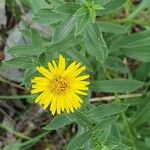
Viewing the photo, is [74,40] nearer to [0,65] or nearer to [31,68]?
[31,68]

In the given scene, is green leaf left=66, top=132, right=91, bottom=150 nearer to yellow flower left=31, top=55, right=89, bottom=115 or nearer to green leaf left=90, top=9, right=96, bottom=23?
yellow flower left=31, top=55, right=89, bottom=115

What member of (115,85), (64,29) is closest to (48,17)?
(64,29)

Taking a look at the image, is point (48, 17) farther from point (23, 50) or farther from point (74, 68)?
point (74, 68)

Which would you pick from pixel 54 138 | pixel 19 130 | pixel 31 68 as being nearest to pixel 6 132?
pixel 19 130

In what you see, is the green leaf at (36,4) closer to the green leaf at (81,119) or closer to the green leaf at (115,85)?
the green leaf at (115,85)

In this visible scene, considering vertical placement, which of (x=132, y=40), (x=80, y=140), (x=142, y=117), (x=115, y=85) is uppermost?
(x=132, y=40)

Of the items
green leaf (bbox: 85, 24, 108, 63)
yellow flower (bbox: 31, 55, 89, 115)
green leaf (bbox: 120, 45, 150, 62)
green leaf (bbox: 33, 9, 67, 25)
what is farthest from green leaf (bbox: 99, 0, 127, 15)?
green leaf (bbox: 120, 45, 150, 62)

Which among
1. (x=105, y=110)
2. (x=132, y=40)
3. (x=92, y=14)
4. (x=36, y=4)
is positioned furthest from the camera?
(x=132, y=40)
